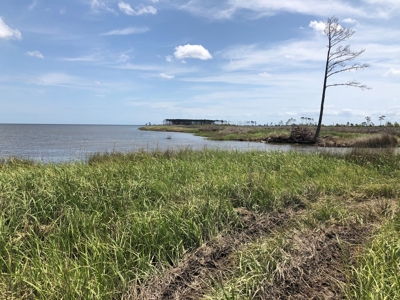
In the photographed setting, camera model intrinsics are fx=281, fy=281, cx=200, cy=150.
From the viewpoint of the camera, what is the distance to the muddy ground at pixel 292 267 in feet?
9.17

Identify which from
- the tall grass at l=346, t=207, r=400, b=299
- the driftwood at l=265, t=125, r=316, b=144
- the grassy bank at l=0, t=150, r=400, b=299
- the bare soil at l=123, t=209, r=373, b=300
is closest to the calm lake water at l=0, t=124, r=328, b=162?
the driftwood at l=265, t=125, r=316, b=144

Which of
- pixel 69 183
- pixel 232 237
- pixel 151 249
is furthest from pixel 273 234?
pixel 69 183

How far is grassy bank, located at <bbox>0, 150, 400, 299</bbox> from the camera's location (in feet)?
9.55

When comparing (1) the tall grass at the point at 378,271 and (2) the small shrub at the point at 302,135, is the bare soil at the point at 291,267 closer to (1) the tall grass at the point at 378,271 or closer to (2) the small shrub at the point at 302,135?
(1) the tall grass at the point at 378,271

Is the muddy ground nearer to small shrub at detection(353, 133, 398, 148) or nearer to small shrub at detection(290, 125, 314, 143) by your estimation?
small shrub at detection(353, 133, 398, 148)

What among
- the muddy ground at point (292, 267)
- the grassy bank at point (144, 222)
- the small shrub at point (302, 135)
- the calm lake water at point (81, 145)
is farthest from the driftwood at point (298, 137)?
the muddy ground at point (292, 267)

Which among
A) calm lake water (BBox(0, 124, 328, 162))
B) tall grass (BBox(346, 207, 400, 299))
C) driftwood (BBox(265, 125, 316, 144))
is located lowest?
calm lake water (BBox(0, 124, 328, 162))

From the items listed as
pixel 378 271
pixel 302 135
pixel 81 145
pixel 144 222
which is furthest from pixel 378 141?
pixel 144 222

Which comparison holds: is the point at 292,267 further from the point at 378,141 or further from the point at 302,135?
the point at 302,135

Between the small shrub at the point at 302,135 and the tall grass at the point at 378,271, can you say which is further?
the small shrub at the point at 302,135

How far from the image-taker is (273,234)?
405 centimetres

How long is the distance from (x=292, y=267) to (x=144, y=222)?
2023 mm

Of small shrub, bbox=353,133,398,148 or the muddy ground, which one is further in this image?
small shrub, bbox=353,133,398,148

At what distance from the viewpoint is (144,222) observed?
3.97 meters
